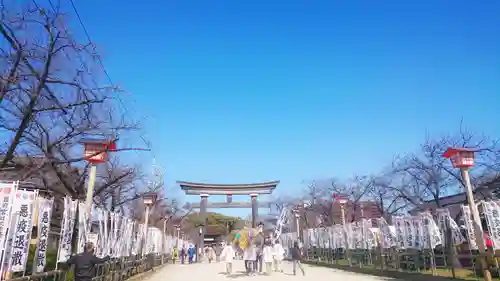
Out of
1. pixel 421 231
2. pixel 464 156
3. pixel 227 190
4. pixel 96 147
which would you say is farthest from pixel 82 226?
pixel 227 190

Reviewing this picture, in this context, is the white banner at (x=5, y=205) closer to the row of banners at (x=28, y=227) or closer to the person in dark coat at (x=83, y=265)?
the row of banners at (x=28, y=227)

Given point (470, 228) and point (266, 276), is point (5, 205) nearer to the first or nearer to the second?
point (266, 276)

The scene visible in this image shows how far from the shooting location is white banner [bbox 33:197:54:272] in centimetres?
728

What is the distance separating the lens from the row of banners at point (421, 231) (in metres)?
11.6

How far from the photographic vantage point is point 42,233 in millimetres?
7578

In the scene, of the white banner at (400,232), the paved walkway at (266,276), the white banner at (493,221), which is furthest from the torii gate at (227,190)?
the white banner at (493,221)

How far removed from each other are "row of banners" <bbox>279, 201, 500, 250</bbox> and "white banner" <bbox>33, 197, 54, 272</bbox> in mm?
12623

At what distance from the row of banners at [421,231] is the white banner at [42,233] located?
12623 mm

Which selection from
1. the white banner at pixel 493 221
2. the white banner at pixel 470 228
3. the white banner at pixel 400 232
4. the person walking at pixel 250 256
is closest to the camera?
the white banner at pixel 493 221

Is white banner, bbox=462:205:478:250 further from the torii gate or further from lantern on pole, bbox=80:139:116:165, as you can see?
the torii gate

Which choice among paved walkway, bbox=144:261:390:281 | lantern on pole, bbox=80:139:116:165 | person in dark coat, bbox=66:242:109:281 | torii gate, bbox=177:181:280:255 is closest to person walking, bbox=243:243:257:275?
paved walkway, bbox=144:261:390:281

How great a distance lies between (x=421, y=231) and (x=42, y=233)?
12815 mm

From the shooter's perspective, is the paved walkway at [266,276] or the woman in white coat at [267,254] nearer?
A: the paved walkway at [266,276]

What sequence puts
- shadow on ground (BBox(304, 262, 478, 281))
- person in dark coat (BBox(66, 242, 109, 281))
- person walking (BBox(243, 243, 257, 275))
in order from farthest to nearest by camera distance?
person walking (BBox(243, 243, 257, 275))
shadow on ground (BBox(304, 262, 478, 281))
person in dark coat (BBox(66, 242, 109, 281))
